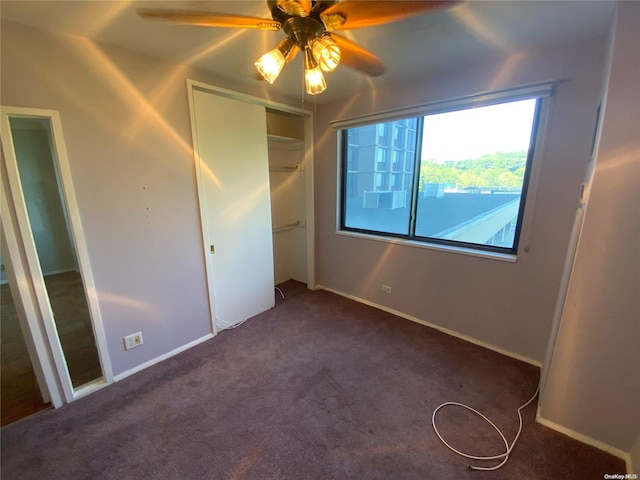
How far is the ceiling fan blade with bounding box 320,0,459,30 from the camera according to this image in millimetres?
962

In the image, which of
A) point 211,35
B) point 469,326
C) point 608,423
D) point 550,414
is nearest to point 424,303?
point 469,326

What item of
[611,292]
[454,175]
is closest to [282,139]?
[454,175]

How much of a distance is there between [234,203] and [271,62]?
158cm

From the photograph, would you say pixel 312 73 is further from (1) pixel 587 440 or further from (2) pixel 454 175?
(1) pixel 587 440

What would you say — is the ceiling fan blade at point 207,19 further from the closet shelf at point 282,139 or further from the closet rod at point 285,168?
the closet rod at point 285,168

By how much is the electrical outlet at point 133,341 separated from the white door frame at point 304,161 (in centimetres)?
58

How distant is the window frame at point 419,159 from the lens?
1908 mm

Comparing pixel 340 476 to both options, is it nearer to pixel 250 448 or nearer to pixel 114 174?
pixel 250 448

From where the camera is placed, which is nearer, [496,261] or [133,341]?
[133,341]

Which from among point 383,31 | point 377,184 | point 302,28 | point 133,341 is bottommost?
point 133,341

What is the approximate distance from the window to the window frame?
0.03 ft

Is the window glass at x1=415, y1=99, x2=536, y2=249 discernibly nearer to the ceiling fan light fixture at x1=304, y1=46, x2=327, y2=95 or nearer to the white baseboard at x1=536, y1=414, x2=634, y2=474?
the white baseboard at x1=536, y1=414, x2=634, y2=474

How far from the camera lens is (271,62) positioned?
1180 mm

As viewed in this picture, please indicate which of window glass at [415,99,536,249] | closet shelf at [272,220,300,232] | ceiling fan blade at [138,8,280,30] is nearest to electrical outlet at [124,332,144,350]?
closet shelf at [272,220,300,232]
